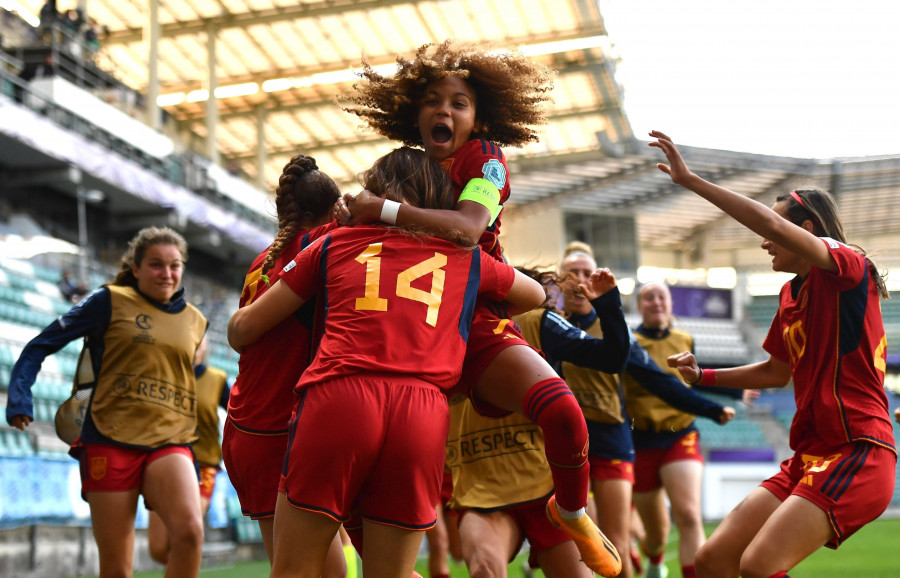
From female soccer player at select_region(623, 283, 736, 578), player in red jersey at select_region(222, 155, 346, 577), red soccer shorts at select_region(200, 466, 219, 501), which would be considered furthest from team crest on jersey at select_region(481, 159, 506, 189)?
red soccer shorts at select_region(200, 466, 219, 501)

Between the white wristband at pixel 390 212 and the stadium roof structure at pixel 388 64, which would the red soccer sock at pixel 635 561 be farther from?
the stadium roof structure at pixel 388 64

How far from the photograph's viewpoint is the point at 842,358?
4035mm

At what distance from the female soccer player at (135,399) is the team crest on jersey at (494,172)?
2737mm

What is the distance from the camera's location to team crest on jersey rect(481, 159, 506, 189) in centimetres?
356

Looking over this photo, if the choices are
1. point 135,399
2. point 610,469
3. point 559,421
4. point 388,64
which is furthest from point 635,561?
point 388,64

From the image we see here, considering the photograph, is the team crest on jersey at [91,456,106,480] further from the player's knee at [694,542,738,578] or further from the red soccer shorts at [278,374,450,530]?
the player's knee at [694,542,738,578]

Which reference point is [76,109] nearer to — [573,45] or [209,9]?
[209,9]

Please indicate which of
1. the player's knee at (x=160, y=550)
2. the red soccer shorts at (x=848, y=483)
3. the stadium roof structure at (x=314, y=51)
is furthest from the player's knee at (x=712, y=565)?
the stadium roof structure at (x=314, y=51)

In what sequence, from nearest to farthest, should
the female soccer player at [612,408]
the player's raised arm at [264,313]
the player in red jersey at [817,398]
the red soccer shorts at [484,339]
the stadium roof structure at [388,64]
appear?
the player's raised arm at [264,313] < the red soccer shorts at [484,339] < the player in red jersey at [817,398] < the female soccer player at [612,408] < the stadium roof structure at [388,64]

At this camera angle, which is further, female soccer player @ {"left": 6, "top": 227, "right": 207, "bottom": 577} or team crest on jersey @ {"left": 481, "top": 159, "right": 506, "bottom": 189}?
female soccer player @ {"left": 6, "top": 227, "right": 207, "bottom": 577}

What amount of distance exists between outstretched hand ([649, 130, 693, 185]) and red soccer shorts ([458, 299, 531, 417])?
30.5 inches

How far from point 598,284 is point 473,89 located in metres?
0.90

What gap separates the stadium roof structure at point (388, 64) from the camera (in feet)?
100

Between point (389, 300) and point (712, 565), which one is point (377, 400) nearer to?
point (389, 300)
